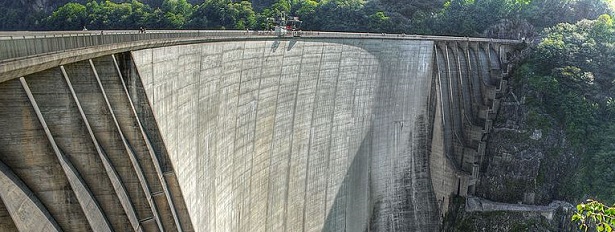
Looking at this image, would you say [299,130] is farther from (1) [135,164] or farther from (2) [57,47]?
(2) [57,47]

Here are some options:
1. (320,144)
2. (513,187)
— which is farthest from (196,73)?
(513,187)

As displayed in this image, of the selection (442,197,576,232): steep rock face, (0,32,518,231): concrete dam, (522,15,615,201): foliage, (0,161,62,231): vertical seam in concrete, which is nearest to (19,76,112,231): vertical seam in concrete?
(0,32,518,231): concrete dam

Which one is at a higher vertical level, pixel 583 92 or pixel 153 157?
pixel 153 157

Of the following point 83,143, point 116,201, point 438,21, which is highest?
point 438,21

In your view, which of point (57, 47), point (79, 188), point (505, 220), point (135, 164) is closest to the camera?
point (57, 47)

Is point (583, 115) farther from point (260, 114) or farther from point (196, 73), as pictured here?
point (196, 73)

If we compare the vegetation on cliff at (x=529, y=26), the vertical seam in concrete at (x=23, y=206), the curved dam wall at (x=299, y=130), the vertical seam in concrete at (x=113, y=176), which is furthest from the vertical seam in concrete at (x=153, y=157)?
the vegetation on cliff at (x=529, y=26)

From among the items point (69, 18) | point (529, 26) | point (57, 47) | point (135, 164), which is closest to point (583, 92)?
point (529, 26)
